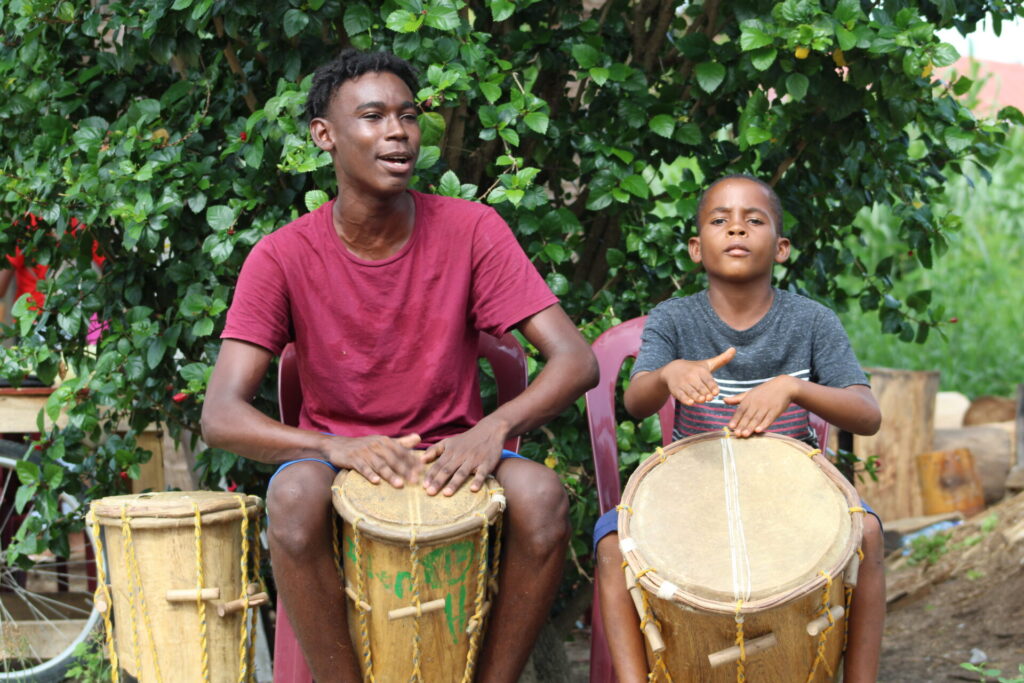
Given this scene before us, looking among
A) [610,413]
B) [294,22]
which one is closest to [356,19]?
[294,22]

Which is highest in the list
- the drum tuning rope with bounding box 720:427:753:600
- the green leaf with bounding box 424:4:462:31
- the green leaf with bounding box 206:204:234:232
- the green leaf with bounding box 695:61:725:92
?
the green leaf with bounding box 424:4:462:31

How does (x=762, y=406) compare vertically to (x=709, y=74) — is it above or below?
below

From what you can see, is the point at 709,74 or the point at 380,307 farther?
the point at 709,74

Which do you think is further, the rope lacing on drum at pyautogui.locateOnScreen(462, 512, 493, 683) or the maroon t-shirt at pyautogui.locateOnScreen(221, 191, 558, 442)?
the maroon t-shirt at pyautogui.locateOnScreen(221, 191, 558, 442)

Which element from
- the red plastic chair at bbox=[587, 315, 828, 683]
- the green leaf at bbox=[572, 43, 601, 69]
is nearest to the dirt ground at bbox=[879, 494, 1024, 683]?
the red plastic chair at bbox=[587, 315, 828, 683]

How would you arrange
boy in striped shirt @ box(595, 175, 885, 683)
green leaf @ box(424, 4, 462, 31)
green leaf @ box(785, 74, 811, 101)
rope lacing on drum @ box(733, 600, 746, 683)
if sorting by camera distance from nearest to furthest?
1. rope lacing on drum @ box(733, 600, 746, 683)
2. boy in striped shirt @ box(595, 175, 885, 683)
3. green leaf @ box(424, 4, 462, 31)
4. green leaf @ box(785, 74, 811, 101)

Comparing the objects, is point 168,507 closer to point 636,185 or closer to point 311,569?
point 311,569

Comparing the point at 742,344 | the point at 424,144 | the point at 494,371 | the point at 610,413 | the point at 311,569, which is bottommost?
the point at 311,569

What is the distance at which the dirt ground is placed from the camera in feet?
13.7

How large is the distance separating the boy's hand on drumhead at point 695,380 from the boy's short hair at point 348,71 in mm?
1073

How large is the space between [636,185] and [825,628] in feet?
4.71

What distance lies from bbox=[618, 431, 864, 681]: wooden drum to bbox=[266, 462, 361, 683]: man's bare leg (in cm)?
67

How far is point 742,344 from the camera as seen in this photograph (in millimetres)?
3205

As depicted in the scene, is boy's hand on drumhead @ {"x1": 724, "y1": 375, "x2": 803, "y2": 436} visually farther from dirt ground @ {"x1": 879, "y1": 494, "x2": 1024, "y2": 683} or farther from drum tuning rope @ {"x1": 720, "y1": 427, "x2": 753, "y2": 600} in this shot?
dirt ground @ {"x1": 879, "y1": 494, "x2": 1024, "y2": 683}
